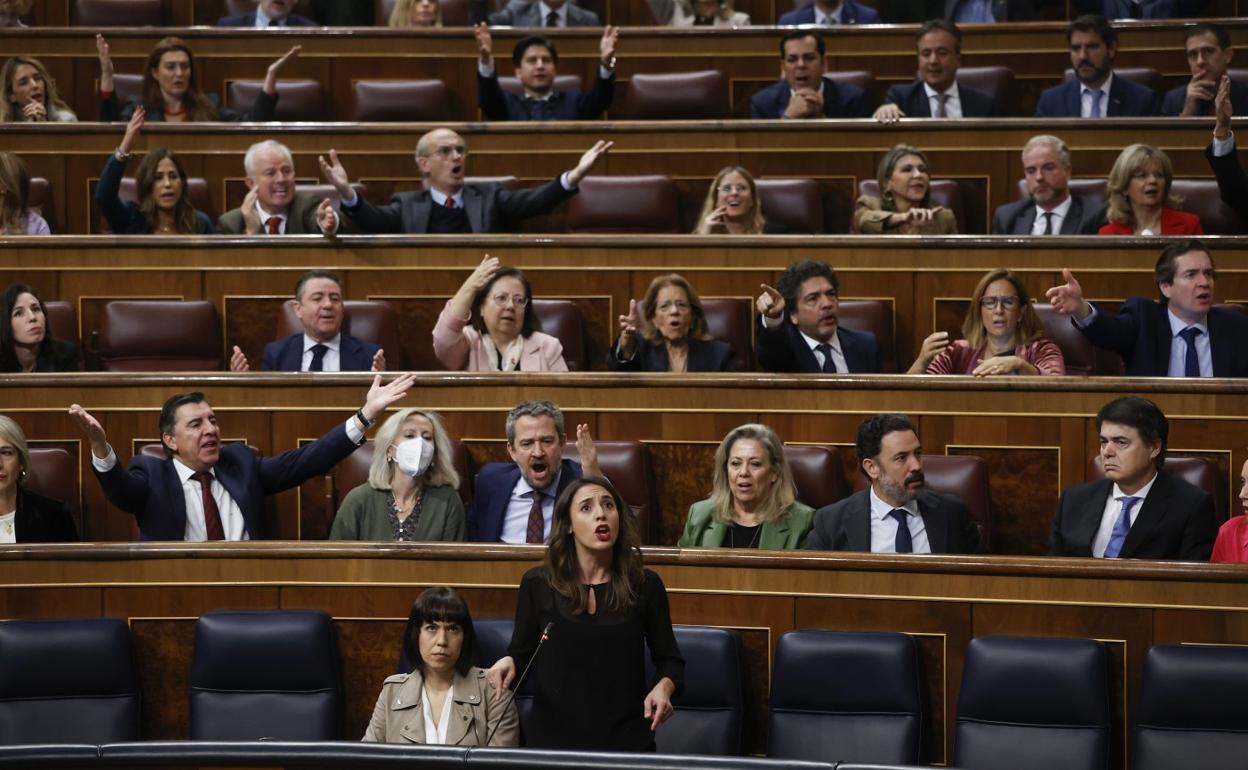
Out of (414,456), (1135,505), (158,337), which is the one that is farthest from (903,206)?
(158,337)

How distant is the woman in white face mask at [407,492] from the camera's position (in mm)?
2281

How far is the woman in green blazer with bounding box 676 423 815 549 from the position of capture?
2186 mm

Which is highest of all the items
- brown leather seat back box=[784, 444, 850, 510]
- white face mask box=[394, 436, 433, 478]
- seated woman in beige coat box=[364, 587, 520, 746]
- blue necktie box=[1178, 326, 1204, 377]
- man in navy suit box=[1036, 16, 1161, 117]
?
man in navy suit box=[1036, 16, 1161, 117]

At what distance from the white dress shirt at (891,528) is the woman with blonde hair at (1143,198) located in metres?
0.89

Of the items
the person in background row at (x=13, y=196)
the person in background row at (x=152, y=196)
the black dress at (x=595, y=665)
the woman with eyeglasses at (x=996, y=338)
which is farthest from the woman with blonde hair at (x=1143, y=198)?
the person in background row at (x=13, y=196)

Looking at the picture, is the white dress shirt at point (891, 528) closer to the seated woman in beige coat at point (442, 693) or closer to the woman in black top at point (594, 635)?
the woman in black top at point (594, 635)

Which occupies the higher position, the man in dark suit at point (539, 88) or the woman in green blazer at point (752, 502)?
the man in dark suit at point (539, 88)

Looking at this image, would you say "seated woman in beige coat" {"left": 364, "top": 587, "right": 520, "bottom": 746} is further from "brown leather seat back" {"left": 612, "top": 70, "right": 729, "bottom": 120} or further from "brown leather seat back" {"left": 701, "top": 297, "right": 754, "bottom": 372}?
"brown leather seat back" {"left": 612, "top": 70, "right": 729, "bottom": 120}

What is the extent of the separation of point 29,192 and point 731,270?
1.25 metres

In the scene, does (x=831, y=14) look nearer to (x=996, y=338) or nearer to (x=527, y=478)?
(x=996, y=338)

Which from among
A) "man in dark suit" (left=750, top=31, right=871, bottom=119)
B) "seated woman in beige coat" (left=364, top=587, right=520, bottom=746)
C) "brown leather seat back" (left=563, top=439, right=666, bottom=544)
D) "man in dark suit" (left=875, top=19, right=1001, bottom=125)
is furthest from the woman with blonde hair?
"seated woman in beige coat" (left=364, top=587, right=520, bottom=746)

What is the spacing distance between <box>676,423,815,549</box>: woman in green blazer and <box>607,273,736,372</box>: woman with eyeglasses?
1.35 ft

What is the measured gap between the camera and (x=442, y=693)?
75.8 inches

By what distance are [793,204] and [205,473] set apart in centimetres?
121
